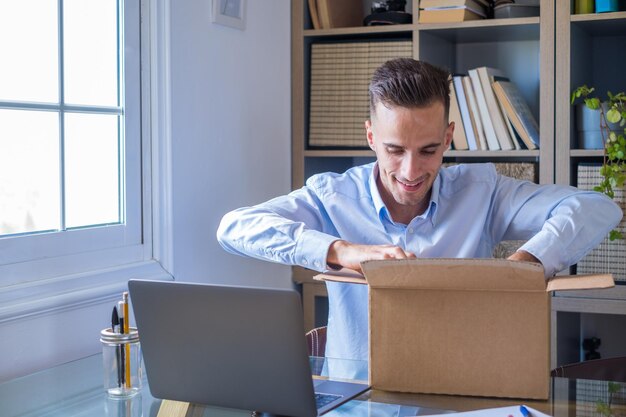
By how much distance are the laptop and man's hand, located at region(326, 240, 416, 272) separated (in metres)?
0.24

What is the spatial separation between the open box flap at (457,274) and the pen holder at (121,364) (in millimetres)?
504

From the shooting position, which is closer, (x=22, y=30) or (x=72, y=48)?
(x=22, y=30)

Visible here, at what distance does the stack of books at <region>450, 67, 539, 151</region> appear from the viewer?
109 inches

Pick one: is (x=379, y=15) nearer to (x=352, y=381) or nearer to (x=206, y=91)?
(x=206, y=91)

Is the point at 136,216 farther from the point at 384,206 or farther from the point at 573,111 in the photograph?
the point at 573,111

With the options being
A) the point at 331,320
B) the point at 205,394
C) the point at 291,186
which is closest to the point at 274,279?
the point at 291,186

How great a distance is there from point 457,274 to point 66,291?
1044mm

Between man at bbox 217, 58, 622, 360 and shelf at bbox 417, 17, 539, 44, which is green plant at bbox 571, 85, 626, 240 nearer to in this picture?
shelf at bbox 417, 17, 539, 44

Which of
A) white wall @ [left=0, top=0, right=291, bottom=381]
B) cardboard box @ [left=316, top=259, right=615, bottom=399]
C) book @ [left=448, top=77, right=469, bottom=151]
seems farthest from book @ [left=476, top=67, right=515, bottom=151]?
cardboard box @ [left=316, top=259, right=615, bottom=399]

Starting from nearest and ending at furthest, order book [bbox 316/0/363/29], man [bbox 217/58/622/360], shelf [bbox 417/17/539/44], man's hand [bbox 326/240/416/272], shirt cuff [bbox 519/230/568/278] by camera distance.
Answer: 1. man's hand [bbox 326/240/416/272]
2. shirt cuff [bbox 519/230/568/278]
3. man [bbox 217/58/622/360]
4. shelf [bbox 417/17/539/44]
5. book [bbox 316/0/363/29]

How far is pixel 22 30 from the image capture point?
1.89m

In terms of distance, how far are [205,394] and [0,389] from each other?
20.0 inches

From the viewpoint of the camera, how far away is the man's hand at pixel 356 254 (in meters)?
1.43

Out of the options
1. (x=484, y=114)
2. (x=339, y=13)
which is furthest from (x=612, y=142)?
(x=339, y=13)
